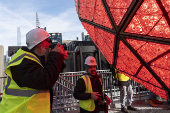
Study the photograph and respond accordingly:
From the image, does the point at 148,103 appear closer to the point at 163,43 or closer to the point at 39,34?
the point at 163,43

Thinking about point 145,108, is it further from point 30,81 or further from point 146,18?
point 30,81

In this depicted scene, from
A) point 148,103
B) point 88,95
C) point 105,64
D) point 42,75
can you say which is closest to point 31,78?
point 42,75

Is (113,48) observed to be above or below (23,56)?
above

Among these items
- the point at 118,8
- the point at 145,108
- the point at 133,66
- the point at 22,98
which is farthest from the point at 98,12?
the point at 145,108

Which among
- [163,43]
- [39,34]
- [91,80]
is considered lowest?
[91,80]

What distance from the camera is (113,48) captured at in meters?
2.27

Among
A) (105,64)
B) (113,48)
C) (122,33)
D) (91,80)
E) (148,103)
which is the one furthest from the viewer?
(105,64)

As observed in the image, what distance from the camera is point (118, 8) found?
66.9 inches

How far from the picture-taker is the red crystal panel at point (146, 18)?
1360 millimetres

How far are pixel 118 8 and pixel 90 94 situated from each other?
1.77 m

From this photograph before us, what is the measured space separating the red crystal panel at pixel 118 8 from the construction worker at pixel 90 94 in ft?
5.13

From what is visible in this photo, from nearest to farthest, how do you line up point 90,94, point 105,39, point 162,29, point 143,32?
point 162,29 → point 143,32 → point 105,39 → point 90,94

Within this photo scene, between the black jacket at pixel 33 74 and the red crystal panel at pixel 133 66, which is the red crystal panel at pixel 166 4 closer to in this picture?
the red crystal panel at pixel 133 66

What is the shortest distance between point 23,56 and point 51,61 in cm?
26
